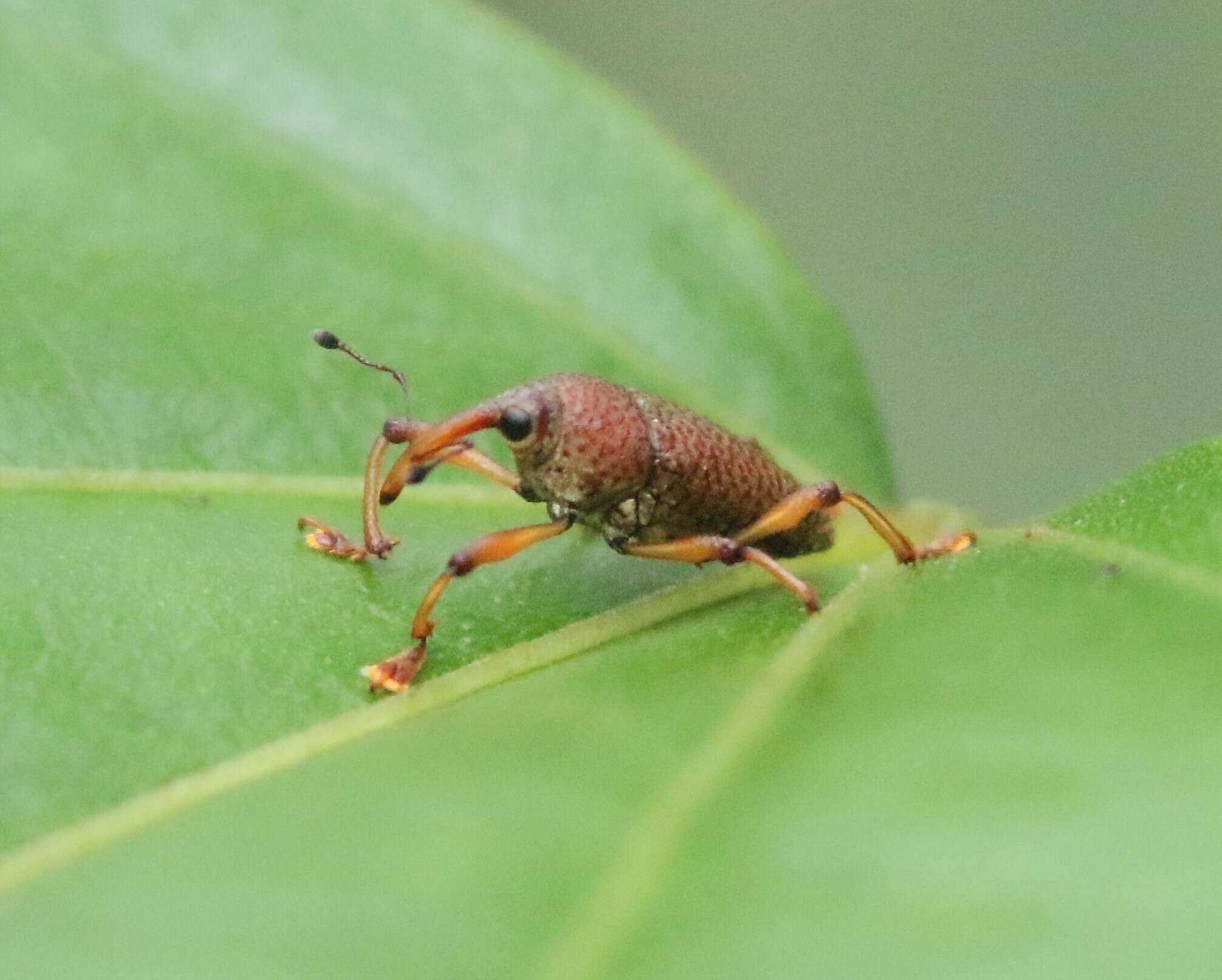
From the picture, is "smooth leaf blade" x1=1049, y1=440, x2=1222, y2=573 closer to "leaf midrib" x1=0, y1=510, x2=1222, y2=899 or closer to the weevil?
"leaf midrib" x1=0, y1=510, x2=1222, y2=899

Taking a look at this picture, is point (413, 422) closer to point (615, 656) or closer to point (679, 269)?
point (615, 656)

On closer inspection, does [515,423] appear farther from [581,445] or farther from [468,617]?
[468,617]

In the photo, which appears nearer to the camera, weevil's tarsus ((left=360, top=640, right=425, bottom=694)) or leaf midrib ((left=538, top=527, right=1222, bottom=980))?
leaf midrib ((left=538, top=527, right=1222, bottom=980))

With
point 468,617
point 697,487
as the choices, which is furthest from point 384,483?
point 697,487

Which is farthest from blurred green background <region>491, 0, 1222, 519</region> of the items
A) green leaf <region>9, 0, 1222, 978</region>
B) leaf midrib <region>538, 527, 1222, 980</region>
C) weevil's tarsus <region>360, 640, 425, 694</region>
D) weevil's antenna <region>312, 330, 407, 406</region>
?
weevil's tarsus <region>360, 640, 425, 694</region>

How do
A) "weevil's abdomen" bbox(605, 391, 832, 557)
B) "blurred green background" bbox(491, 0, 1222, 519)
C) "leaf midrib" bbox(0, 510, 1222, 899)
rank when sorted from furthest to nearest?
"blurred green background" bbox(491, 0, 1222, 519), "weevil's abdomen" bbox(605, 391, 832, 557), "leaf midrib" bbox(0, 510, 1222, 899)

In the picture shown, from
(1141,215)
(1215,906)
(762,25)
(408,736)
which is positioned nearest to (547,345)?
(408,736)

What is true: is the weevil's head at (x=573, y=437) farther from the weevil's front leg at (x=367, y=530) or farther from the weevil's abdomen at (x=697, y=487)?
the weevil's front leg at (x=367, y=530)
